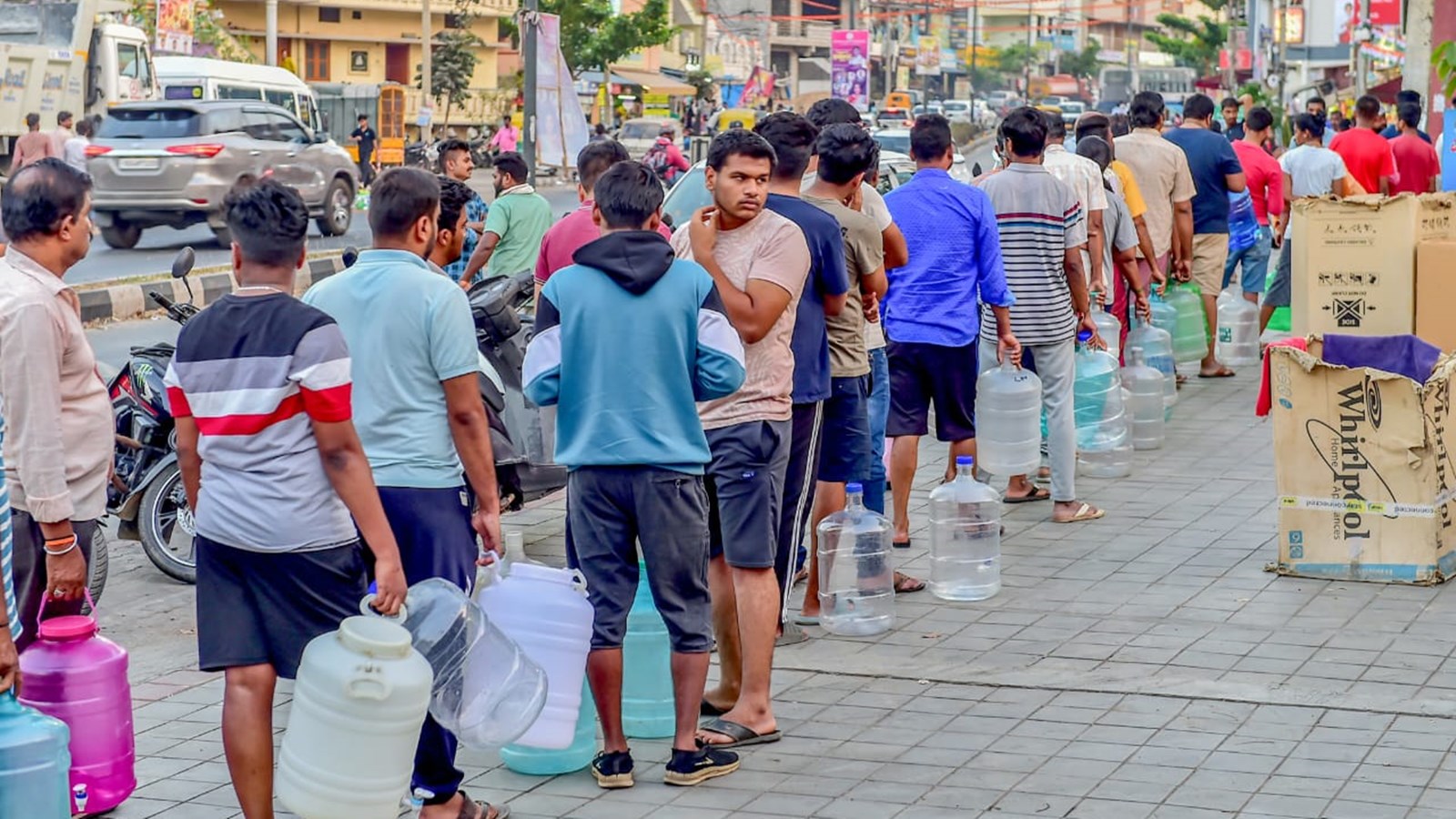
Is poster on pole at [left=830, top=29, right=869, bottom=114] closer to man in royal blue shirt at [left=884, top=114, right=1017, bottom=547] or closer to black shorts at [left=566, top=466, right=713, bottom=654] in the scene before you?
man in royal blue shirt at [left=884, top=114, right=1017, bottom=547]

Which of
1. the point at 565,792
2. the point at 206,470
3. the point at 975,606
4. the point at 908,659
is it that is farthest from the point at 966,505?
the point at 206,470

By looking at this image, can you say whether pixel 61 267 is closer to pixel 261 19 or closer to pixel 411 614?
pixel 411 614

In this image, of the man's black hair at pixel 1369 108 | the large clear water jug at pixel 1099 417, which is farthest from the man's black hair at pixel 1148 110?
the man's black hair at pixel 1369 108

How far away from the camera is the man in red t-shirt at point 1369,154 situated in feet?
48.9

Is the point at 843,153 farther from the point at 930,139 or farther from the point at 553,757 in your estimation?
the point at 553,757

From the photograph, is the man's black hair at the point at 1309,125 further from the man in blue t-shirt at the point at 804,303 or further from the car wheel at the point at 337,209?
the car wheel at the point at 337,209

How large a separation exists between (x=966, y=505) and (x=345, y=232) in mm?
20470

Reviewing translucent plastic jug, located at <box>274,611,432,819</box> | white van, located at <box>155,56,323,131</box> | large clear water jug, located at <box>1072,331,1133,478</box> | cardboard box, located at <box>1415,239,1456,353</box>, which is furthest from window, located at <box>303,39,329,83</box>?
translucent plastic jug, located at <box>274,611,432,819</box>

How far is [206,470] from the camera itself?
459 cm

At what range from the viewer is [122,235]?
2467 centimetres

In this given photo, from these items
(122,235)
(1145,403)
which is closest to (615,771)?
(1145,403)

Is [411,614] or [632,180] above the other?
[632,180]

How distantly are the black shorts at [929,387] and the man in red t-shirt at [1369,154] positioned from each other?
7.75 metres

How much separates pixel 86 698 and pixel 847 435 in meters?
3.03
